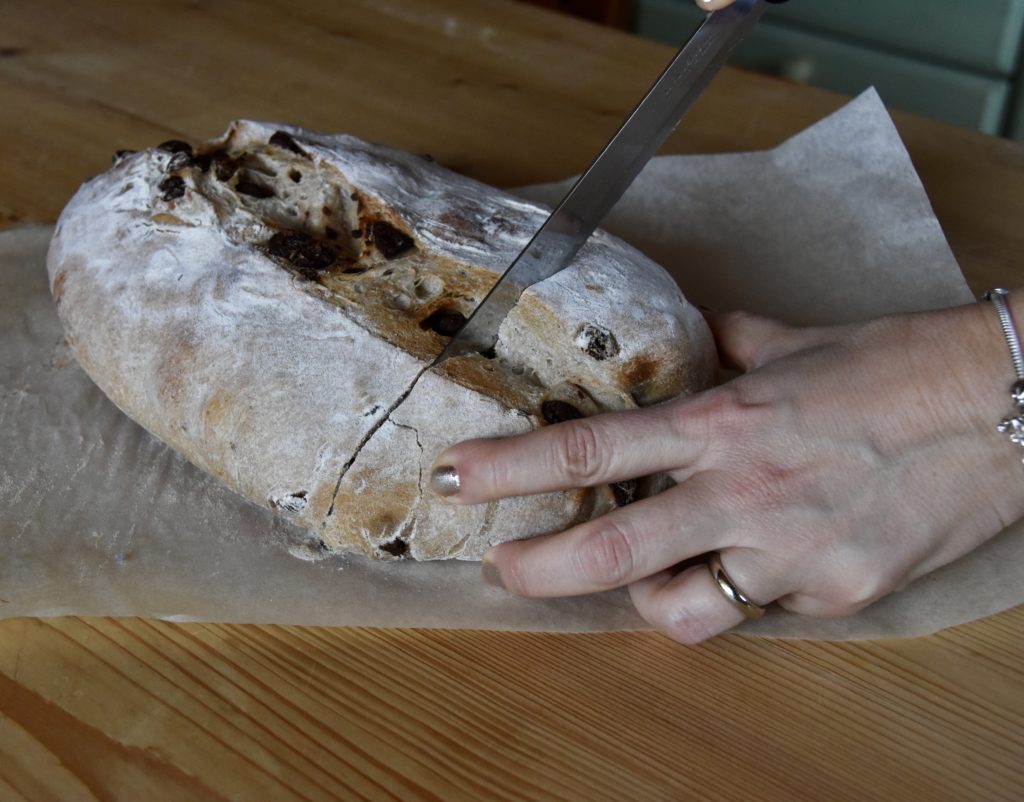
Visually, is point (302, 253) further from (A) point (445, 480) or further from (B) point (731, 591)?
(B) point (731, 591)

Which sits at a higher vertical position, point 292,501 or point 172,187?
point 172,187

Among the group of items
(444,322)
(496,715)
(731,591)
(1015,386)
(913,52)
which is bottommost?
(496,715)

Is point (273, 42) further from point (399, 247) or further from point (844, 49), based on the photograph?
point (844, 49)

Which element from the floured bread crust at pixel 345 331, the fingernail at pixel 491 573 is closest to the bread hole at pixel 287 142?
the floured bread crust at pixel 345 331

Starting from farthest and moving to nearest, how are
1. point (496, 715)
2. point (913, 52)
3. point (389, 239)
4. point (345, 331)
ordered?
point (913, 52) < point (389, 239) < point (345, 331) < point (496, 715)

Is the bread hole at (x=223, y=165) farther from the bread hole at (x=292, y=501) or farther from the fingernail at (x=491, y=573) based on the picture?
the fingernail at (x=491, y=573)

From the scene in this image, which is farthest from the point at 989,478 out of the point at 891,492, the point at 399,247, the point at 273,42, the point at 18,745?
the point at 273,42

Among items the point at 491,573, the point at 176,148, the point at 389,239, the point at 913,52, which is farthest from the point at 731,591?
the point at 913,52

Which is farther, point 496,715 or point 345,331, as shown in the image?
point 345,331
